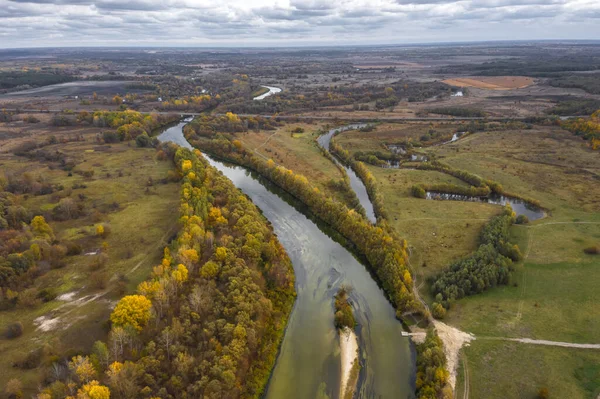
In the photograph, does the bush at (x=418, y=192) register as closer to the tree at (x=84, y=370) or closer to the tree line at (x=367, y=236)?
the tree line at (x=367, y=236)

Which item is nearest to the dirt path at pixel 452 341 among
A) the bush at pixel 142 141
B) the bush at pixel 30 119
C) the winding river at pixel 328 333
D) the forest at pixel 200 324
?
the winding river at pixel 328 333

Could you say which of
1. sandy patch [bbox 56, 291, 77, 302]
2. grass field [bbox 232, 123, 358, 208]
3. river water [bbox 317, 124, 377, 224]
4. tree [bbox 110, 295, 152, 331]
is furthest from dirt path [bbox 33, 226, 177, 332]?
grass field [bbox 232, 123, 358, 208]

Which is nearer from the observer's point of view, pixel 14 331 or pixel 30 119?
pixel 14 331

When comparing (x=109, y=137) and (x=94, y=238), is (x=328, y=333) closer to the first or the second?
(x=94, y=238)

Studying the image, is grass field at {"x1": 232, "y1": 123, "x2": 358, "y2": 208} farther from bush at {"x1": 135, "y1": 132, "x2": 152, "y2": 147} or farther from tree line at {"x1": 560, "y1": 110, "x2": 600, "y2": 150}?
tree line at {"x1": 560, "y1": 110, "x2": 600, "y2": 150}

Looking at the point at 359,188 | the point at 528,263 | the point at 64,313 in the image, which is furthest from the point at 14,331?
the point at 359,188

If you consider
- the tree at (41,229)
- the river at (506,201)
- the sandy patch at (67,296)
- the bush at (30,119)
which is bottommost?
the sandy patch at (67,296)

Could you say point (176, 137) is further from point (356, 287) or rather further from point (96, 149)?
point (356, 287)
